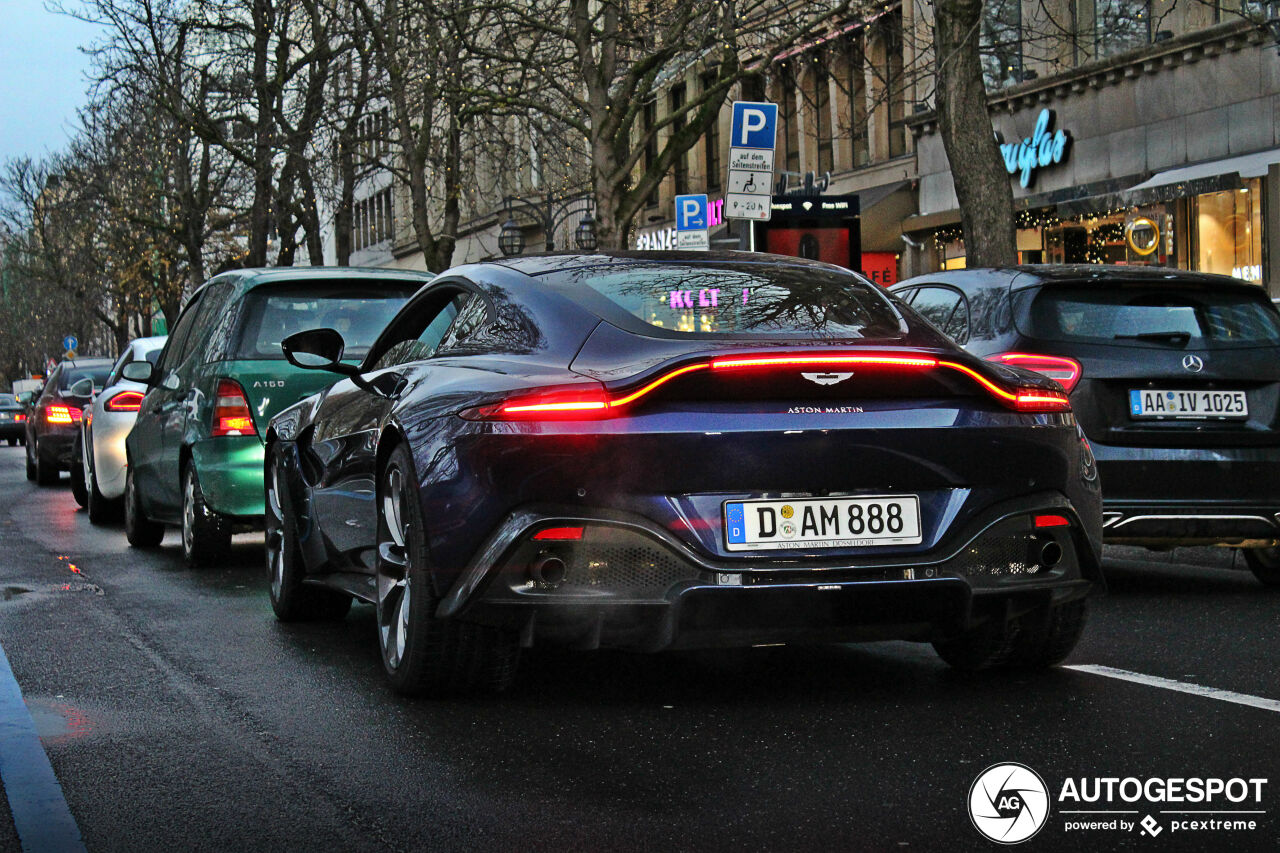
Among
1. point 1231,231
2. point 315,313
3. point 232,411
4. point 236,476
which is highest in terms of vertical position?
point 1231,231

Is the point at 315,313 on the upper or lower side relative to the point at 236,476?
upper

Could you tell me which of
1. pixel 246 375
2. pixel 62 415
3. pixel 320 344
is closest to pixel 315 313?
pixel 246 375

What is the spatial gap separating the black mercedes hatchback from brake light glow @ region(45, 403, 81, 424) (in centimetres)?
1676

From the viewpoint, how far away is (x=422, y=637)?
5.64 meters

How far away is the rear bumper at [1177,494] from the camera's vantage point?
27.2 ft

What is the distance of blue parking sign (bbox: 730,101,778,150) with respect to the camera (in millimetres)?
17328

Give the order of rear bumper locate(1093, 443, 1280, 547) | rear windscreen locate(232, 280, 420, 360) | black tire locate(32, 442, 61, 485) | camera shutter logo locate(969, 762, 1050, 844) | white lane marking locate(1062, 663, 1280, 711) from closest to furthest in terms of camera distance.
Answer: camera shutter logo locate(969, 762, 1050, 844)
white lane marking locate(1062, 663, 1280, 711)
rear bumper locate(1093, 443, 1280, 547)
rear windscreen locate(232, 280, 420, 360)
black tire locate(32, 442, 61, 485)

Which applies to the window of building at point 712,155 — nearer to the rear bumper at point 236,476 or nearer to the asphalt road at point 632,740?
the rear bumper at point 236,476

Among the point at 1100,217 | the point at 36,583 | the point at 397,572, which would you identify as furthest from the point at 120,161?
the point at 397,572

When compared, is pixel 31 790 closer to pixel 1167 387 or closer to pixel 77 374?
pixel 1167 387

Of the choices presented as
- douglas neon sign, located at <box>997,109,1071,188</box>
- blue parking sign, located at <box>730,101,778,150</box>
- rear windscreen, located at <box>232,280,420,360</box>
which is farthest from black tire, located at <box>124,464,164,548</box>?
douglas neon sign, located at <box>997,109,1071,188</box>

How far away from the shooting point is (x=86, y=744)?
5.28 m

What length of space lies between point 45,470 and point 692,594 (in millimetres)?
19767

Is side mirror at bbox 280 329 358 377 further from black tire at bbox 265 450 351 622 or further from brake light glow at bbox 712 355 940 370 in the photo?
brake light glow at bbox 712 355 940 370
